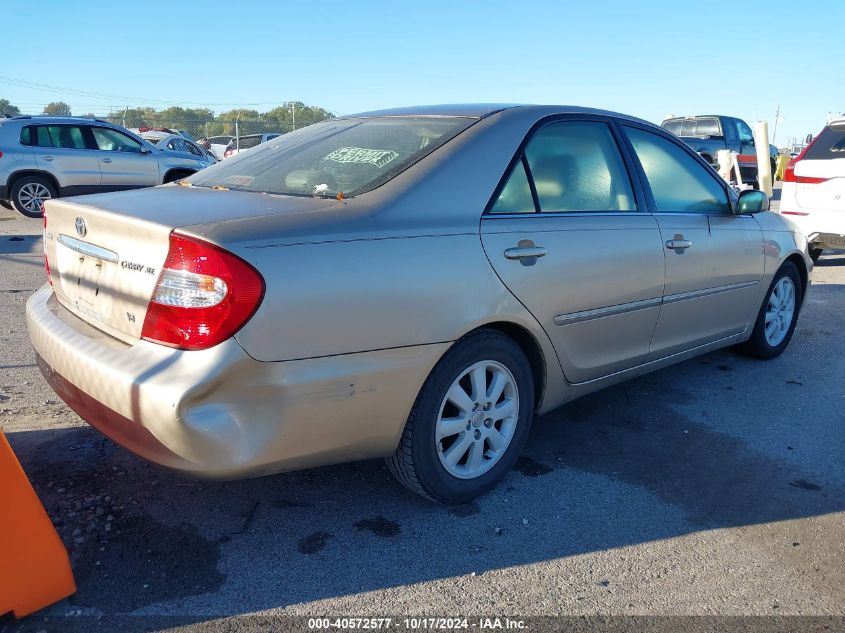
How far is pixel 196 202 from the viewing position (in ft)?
8.90

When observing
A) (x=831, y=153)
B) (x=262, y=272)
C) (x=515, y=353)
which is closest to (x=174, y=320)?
(x=262, y=272)

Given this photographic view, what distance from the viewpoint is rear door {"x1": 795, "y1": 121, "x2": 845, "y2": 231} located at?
8016mm

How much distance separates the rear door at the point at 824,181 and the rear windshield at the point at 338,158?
650 cm

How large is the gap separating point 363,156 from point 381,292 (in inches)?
34.6

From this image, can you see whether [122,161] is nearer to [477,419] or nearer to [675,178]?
[675,178]

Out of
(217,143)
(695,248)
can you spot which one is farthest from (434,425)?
(217,143)

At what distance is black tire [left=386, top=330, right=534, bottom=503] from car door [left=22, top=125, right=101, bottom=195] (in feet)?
36.1

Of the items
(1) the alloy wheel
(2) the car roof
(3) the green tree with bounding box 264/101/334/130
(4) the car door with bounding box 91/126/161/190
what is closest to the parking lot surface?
(1) the alloy wheel

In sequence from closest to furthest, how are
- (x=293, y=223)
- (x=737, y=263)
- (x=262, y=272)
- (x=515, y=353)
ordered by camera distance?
(x=262, y=272) < (x=293, y=223) < (x=515, y=353) < (x=737, y=263)

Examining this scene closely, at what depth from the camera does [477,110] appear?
3.37 meters

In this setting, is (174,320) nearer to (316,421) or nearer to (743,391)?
(316,421)

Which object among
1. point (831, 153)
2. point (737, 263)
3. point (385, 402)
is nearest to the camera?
point (385, 402)

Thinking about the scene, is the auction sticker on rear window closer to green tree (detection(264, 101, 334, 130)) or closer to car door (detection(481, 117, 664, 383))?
car door (detection(481, 117, 664, 383))

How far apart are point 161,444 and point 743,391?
140 inches
